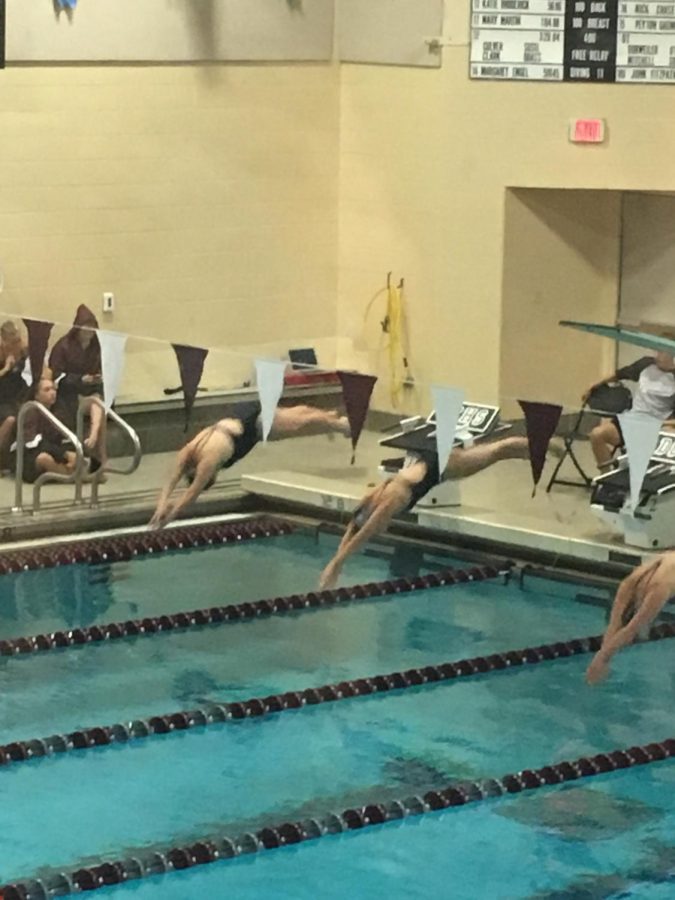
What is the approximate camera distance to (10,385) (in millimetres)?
10078

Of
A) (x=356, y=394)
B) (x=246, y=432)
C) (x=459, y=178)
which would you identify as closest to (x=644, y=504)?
(x=356, y=394)

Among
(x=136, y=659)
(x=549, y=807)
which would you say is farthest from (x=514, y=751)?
(x=136, y=659)

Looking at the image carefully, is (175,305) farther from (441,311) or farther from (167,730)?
(167,730)

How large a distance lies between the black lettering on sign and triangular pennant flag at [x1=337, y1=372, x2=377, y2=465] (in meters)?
3.45

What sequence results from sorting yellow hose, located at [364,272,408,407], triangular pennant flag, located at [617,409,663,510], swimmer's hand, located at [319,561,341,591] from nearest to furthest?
1. triangular pennant flag, located at [617,409,663,510]
2. swimmer's hand, located at [319,561,341,591]
3. yellow hose, located at [364,272,408,407]

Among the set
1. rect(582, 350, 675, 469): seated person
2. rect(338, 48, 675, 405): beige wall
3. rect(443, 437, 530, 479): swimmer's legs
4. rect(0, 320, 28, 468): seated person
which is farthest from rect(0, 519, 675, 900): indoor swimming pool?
rect(338, 48, 675, 405): beige wall

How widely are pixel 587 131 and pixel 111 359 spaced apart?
3602 millimetres

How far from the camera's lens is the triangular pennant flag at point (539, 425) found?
25.1ft

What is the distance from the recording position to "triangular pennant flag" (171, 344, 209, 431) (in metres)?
8.81

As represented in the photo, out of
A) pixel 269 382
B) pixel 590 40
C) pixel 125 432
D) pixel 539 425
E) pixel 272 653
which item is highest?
pixel 590 40

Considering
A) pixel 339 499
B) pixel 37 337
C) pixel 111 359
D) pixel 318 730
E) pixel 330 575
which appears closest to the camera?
pixel 318 730

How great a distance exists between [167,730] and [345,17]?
6.44 metres

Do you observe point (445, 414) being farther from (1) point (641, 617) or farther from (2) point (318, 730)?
(1) point (641, 617)

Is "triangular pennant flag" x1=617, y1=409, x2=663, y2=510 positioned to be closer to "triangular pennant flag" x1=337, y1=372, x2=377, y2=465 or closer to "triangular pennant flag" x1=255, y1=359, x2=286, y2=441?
"triangular pennant flag" x1=337, y1=372, x2=377, y2=465
